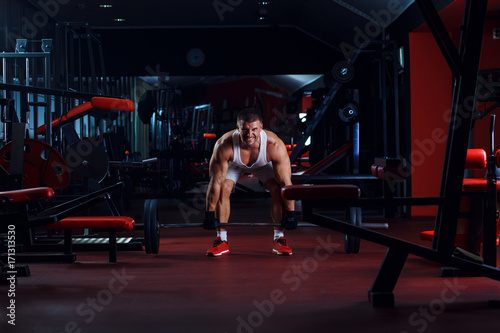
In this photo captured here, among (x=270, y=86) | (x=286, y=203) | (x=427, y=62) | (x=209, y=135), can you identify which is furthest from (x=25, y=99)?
(x=270, y=86)

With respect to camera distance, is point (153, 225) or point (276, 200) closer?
point (153, 225)

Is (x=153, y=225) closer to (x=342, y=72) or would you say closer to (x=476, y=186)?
(x=476, y=186)

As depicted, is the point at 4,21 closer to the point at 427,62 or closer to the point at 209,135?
the point at 209,135

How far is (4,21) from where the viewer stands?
688 centimetres

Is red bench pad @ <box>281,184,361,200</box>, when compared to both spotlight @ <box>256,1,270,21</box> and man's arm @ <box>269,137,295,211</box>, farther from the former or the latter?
spotlight @ <box>256,1,270,21</box>

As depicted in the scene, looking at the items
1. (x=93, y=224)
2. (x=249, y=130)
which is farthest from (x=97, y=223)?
(x=249, y=130)

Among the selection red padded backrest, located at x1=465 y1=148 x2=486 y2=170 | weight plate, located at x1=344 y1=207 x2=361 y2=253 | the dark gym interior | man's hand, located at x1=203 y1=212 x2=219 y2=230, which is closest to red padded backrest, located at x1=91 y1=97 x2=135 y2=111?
the dark gym interior

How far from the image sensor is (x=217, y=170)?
3.92 m

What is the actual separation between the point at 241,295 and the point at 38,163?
192 cm

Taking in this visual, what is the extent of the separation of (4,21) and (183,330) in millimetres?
6060

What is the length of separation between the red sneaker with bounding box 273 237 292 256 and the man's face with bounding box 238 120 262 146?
74 centimetres

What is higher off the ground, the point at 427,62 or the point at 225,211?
the point at 427,62

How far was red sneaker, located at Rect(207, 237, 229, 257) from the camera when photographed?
385 cm

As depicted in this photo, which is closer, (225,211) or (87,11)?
(225,211)
